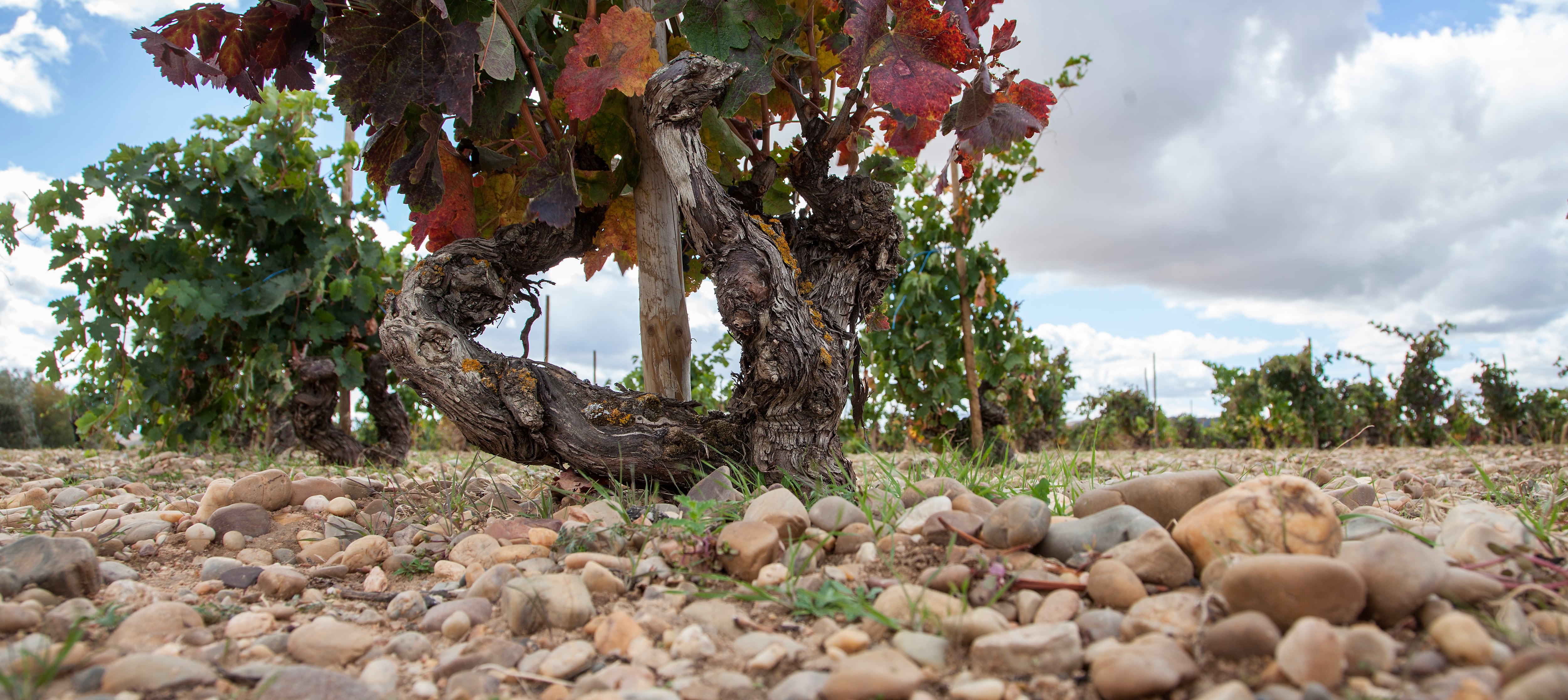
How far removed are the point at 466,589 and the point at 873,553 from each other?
3.08 feet

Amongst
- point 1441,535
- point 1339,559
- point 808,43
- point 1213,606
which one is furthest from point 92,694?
point 1441,535

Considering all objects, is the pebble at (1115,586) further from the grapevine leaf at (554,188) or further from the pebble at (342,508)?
the pebble at (342,508)

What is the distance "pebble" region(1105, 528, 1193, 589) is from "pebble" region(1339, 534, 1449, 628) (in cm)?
27

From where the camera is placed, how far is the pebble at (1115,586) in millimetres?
1453

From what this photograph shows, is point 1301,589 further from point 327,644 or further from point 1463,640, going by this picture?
point 327,644

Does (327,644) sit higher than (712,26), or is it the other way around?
(712,26)

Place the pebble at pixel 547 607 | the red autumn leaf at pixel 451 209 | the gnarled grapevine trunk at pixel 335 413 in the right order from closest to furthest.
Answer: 1. the pebble at pixel 547 607
2. the red autumn leaf at pixel 451 209
3. the gnarled grapevine trunk at pixel 335 413

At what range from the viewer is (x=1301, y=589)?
1.27 m

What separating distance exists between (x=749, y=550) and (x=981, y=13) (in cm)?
174

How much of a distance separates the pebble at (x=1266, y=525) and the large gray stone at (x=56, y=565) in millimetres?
2360

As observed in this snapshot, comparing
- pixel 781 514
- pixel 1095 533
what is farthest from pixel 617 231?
pixel 1095 533

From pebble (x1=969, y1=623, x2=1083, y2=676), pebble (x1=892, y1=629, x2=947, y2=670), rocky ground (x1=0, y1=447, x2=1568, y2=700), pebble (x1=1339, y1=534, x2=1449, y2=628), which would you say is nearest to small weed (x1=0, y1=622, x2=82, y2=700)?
rocky ground (x1=0, y1=447, x2=1568, y2=700)

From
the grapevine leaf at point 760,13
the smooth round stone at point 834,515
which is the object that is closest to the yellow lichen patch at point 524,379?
the smooth round stone at point 834,515

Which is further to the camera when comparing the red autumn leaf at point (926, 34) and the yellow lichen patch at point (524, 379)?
the yellow lichen patch at point (524, 379)
